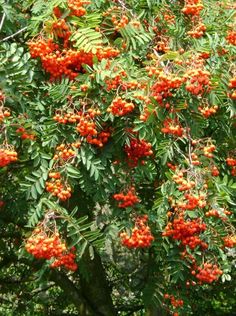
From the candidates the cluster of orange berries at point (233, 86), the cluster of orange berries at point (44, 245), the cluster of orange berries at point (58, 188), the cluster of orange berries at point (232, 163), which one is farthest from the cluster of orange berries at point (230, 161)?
the cluster of orange berries at point (44, 245)

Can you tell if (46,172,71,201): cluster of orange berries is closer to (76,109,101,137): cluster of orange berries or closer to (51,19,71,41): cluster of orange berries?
(76,109,101,137): cluster of orange berries

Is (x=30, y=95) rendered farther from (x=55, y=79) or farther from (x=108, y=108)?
(x=108, y=108)

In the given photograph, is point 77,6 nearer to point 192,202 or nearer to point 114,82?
point 114,82

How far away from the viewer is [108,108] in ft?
11.6

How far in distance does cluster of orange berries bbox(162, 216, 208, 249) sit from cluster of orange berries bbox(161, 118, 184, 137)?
1.63ft

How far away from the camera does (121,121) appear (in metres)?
3.80

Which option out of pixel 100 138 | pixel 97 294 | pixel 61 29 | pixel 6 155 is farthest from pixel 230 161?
pixel 97 294

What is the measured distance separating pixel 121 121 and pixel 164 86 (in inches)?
22.0

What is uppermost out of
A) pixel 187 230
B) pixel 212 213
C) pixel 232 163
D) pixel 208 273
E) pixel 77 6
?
pixel 77 6

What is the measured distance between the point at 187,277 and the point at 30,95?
1.77 metres

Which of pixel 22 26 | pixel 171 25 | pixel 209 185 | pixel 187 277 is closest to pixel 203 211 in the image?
pixel 209 185

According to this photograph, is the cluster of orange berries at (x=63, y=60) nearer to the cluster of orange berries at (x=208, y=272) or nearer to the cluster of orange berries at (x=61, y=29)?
the cluster of orange berries at (x=61, y=29)

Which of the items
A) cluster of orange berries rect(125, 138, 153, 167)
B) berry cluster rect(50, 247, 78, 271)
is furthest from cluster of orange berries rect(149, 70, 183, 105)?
berry cluster rect(50, 247, 78, 271)

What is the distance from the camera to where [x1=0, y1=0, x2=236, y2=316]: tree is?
11.4ft
